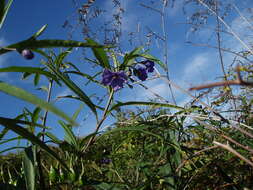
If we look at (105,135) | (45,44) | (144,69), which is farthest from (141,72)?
(45,44)

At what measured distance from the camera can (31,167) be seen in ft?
3.11

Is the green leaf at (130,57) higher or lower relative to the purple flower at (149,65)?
lower

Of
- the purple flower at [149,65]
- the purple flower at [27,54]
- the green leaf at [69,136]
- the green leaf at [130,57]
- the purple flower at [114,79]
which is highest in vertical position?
the purple flower at [149,65]

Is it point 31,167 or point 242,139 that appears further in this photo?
point 242,139

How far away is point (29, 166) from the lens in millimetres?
948

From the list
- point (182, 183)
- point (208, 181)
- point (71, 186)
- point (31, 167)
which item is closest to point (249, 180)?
point (208, 181)

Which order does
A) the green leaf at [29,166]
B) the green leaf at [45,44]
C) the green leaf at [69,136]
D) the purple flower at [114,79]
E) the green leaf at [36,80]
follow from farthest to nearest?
the green leaf at [36,80] → the purple flower at [114,79] → the green leaf at [69,136] → the green leaf at [29,166] → the green leaf at [45,44]

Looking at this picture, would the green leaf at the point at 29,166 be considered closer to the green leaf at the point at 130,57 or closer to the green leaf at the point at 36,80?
the green leaf at the point at 36,80

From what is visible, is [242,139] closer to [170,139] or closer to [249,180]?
[249,180]

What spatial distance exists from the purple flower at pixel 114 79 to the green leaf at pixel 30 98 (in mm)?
685

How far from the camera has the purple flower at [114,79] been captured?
1.32 m

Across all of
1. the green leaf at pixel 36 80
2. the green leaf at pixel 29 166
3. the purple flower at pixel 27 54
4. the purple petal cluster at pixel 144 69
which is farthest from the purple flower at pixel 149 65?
the green leaf at pixel 29 166

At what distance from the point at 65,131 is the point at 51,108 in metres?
0.79

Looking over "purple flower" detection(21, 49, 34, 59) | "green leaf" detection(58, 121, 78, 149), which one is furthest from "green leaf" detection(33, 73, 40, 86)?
"purple flower" detection(21, 49, 34, 59)
